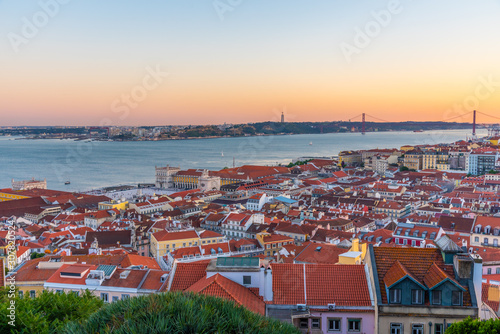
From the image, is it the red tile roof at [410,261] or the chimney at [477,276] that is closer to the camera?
the chimney at [477,276]

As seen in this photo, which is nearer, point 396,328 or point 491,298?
point 396,328

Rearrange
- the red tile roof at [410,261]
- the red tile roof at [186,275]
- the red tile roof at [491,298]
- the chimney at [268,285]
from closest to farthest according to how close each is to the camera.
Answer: the red tile roof at [410,261] < the chimney at [268,285] < the red tile roof at [186,275] < the red tile roof at [491,298]

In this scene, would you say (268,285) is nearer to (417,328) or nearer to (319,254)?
(417,328)

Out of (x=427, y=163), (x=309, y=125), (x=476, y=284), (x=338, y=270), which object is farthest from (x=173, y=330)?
(x=309, y=125)

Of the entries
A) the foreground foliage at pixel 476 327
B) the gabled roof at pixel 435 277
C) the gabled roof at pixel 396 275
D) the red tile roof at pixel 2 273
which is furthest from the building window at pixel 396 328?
the red tile roof at pixel 2 273

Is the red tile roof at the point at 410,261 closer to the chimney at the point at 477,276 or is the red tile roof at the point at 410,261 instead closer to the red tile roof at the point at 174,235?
the chimney at the point at 477,276

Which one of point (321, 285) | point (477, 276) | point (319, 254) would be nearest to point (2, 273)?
point (321, 285)

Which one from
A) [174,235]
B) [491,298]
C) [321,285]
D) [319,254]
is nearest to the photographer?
[321,285]
